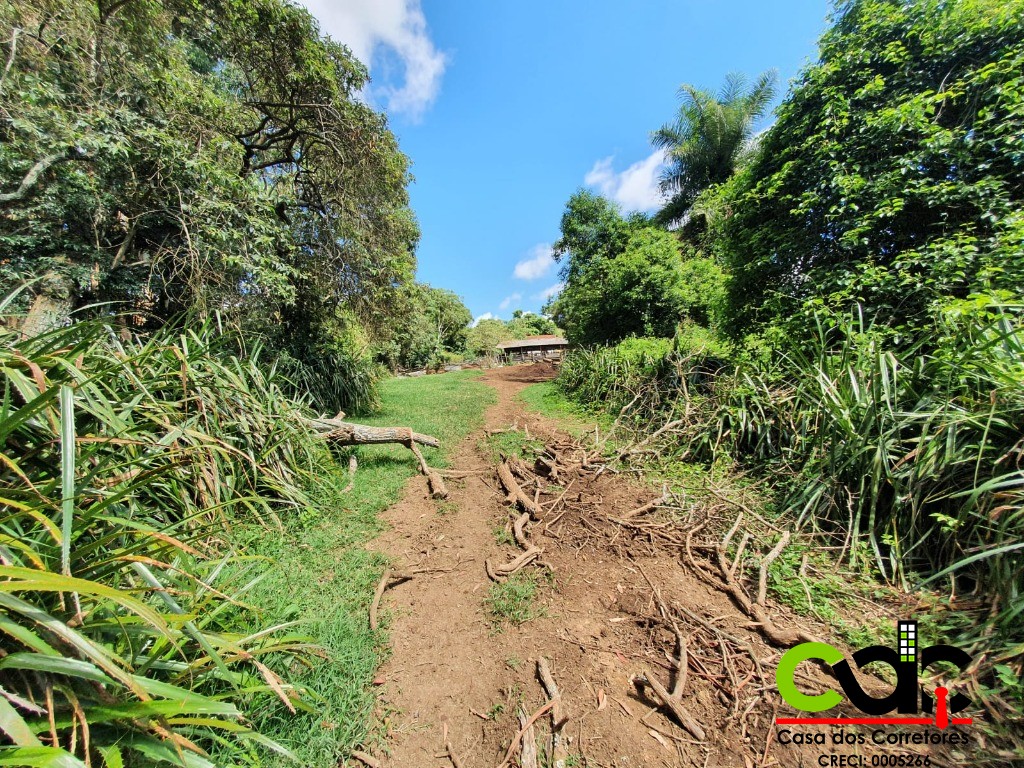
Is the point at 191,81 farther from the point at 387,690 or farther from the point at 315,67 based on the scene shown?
the point at 387,690

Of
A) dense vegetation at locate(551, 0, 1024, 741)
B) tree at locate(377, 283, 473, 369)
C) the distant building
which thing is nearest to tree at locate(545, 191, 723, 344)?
dense vegetation at locate(551, 0, 1024, 741)

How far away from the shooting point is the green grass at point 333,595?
5.36 ft

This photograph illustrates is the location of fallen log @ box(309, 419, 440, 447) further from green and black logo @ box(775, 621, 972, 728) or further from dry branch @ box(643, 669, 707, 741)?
green and black logo @ box(775, 621, 972, 728)

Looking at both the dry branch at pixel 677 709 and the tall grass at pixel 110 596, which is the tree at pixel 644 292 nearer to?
the dry branch at pixel 677 709

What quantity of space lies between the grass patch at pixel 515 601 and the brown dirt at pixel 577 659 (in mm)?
61

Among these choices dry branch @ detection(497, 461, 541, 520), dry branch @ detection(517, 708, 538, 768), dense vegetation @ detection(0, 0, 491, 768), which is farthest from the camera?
dry branch @ detection(497, 461, 541, 520)

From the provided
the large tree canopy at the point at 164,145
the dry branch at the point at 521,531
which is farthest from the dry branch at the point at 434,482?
the large tree canopy at the point at 164,145

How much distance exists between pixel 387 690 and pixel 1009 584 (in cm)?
347

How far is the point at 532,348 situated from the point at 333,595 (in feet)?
109

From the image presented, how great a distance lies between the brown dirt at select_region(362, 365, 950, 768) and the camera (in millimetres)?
1625

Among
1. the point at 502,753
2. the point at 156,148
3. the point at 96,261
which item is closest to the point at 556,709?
the point at 502,753

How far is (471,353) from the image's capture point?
3500cm

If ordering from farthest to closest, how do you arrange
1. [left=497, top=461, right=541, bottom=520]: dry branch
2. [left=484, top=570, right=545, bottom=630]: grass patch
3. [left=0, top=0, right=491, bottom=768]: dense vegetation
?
[left=497, top=461, right=541, bottom=520]: dry branch < [left=484, top=570, right=545, bottom=630]: grass patch < [left=0, top=0, right=491, bottom=768]: dense vegetation

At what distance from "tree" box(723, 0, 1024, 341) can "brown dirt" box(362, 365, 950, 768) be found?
133 inches
